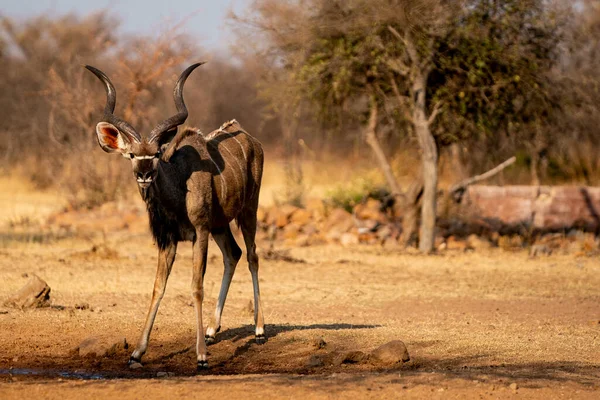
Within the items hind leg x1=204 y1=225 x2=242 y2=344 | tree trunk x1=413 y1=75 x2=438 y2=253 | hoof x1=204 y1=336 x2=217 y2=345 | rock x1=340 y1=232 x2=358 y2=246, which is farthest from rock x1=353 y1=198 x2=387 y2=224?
hoof x1=204 y1=336 x2=217 y2=345

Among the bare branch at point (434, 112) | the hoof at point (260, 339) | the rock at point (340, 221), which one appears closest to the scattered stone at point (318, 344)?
the hoof at point (260, 339)

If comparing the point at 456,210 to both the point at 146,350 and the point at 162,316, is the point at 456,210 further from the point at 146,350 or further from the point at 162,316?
the point at 146,350

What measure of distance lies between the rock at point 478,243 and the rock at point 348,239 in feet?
6.49

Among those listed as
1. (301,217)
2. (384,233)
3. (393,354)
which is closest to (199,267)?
(393,354)

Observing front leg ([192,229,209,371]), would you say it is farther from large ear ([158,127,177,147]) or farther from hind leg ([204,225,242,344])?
hind leg ([204,225,242,344])

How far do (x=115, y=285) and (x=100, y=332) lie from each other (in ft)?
11.7

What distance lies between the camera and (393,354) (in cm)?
736

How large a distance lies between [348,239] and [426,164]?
205cm

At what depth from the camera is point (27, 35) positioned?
3881 cm

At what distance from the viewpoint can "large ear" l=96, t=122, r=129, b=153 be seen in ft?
24.2

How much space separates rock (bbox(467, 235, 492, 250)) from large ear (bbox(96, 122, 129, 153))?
35.8ft

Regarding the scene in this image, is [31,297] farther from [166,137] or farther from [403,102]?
[403,102]

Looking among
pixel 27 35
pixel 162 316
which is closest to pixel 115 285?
pixel 162 316

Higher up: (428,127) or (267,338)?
(428,127)
